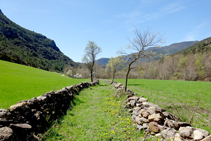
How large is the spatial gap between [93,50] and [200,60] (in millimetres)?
52186

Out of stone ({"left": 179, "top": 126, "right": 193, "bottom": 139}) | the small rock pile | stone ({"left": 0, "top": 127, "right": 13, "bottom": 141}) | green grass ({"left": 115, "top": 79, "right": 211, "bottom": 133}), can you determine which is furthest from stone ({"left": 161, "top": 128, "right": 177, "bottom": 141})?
stone ({"left": 0, "top": 127, "right": 13, "bottom": 141})

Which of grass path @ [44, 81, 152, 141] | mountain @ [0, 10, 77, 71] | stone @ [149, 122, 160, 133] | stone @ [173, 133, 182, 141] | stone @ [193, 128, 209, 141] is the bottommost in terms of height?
grass path @ [44, 81, 152, 141]

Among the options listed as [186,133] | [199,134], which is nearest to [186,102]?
[186,133]

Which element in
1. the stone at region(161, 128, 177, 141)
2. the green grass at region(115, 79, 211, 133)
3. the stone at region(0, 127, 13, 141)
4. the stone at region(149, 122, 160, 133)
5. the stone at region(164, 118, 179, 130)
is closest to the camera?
the stone at region(0, 127, 13, 141)

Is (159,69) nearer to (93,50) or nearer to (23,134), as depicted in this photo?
(93,50)

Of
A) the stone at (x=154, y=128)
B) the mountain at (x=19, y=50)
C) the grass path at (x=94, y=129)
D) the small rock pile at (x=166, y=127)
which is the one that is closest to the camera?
the small rock pile at (x=166, y=127)

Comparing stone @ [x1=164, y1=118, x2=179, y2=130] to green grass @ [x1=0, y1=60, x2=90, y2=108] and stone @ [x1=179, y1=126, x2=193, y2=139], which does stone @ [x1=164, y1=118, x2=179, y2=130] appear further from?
green grass @ [x1=0, y1=60, x2=90, y2=108]

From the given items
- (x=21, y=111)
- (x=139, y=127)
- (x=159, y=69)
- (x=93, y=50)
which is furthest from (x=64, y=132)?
(x=159, y=69)

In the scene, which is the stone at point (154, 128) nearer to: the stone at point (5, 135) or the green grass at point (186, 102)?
the green grass at point (186, 102)

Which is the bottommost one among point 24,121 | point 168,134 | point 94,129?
point 94,129

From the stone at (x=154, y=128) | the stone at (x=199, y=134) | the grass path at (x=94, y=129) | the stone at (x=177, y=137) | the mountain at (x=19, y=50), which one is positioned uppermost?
the mountain at (x=19, y=50)

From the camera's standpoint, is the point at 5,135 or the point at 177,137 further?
the point at 177,137

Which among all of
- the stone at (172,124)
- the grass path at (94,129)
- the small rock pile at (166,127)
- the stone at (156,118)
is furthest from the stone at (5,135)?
the stone at (172,124)

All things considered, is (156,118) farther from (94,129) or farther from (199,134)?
(94,129)
